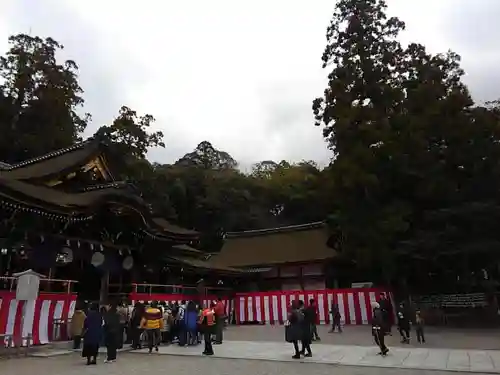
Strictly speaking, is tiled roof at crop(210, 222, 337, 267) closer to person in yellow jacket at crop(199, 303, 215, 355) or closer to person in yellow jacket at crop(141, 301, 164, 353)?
person in yellow jacket at crop(199, 303, 215, 355)

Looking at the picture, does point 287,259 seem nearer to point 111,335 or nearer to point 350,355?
point 350,355

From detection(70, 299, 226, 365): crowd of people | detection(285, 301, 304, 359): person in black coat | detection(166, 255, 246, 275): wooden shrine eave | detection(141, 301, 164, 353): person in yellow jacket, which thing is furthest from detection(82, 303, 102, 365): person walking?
detection(166, 255, 246, 275): wooden shrine eave

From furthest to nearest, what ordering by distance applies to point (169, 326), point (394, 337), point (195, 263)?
point (195, 263), point (394, 337), point (169, 326)

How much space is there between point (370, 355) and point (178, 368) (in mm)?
5115

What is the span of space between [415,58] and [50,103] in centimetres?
2371

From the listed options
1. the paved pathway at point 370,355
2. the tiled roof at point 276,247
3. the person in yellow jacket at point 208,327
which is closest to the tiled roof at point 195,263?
the tiled roof at point 276,247

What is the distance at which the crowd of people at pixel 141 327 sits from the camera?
1101 centimetres

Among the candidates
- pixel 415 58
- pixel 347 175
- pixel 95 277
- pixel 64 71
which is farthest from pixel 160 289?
pixel 64 71

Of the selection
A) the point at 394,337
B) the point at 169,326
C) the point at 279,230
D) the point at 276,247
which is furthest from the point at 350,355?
the point at 279,230

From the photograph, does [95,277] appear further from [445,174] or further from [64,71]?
[64,71]

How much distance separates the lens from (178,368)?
32.4ft

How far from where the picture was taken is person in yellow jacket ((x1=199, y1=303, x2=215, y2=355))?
41.1 ft

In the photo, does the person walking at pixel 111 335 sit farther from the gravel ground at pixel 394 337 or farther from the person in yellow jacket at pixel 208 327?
the gravel ground at pixel 394 337

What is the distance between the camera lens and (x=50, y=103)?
31578 mm
